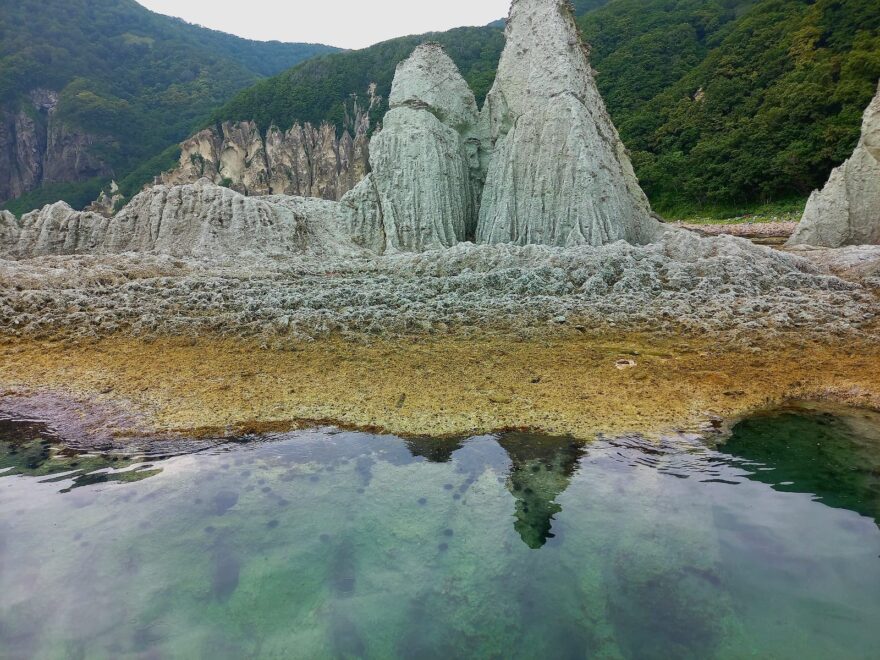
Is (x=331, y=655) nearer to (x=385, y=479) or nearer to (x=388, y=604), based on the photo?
(x=388, y=604)

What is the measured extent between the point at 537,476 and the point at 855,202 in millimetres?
16808

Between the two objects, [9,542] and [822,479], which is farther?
[822,479]

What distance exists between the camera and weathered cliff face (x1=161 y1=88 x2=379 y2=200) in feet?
243

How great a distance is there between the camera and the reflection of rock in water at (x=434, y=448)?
13.1ft

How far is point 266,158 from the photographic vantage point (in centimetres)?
7556

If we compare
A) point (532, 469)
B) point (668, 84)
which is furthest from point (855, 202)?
point (668, 84)

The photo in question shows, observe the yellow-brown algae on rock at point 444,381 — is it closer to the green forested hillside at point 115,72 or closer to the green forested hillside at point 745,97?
the green forested hillside at point 745,97

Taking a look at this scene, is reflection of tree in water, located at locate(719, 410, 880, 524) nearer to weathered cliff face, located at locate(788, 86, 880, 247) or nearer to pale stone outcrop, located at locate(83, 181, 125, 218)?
weathered cliff face, located at locate(788, 86, 880, 247)

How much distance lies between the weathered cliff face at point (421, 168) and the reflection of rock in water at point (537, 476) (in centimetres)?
1105

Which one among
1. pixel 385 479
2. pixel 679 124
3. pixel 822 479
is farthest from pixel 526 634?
pixel 679 124

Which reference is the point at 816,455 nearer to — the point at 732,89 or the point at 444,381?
the point at 444,381

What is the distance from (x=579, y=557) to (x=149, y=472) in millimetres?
3177

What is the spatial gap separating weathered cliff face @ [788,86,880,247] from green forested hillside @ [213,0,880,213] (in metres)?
20.4

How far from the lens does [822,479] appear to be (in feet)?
11.5
